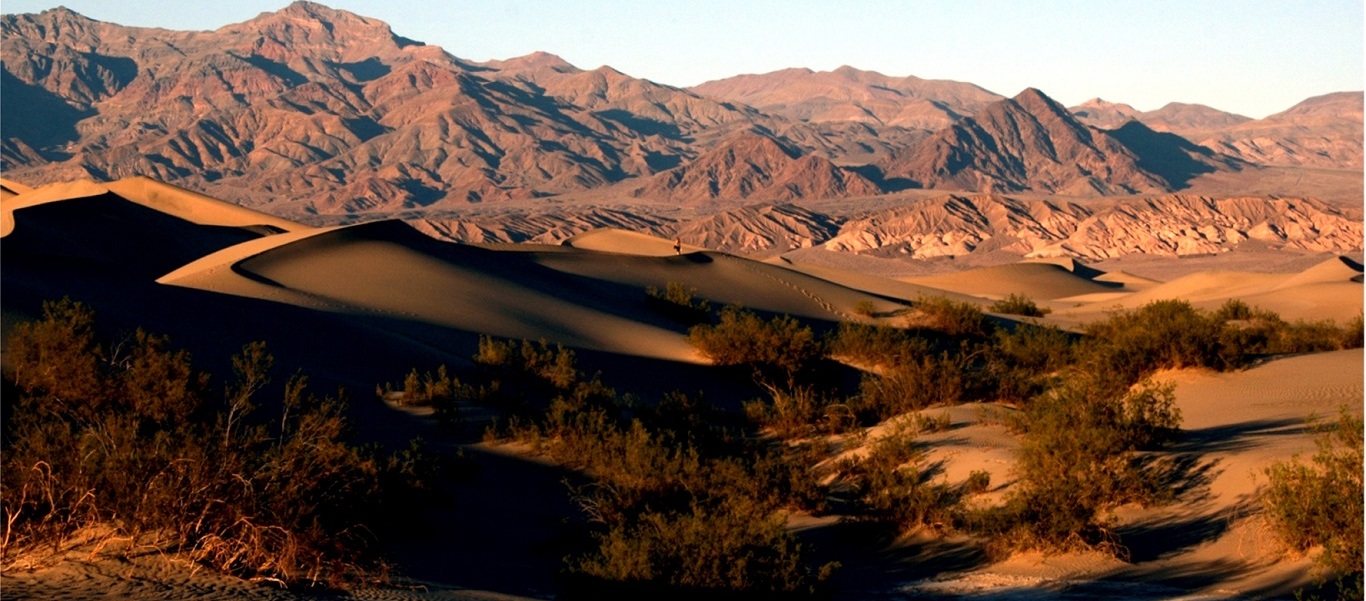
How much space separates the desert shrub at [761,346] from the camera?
28484mm

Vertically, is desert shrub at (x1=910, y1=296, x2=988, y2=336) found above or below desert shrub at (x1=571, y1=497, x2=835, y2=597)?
above

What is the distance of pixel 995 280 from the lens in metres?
68.9

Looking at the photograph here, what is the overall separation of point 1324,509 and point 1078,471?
2.82m

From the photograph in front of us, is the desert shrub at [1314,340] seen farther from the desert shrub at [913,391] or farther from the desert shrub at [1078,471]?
the desert shrub at [1078,471]

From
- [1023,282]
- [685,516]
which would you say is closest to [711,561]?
[685,516]

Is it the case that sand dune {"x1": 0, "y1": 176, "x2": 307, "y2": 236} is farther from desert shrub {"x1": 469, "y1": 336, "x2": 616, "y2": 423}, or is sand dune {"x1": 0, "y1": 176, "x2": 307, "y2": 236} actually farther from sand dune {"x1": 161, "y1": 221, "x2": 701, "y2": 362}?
desert shrub {"x1": 469, "y1": 336, "x2": 616, "y2": 423}

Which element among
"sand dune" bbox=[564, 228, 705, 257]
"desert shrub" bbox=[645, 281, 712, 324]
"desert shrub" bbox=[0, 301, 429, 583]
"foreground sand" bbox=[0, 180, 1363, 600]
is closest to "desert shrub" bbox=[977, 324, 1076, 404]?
"foreground sand" bbox=[0, 180, 1363, 600]

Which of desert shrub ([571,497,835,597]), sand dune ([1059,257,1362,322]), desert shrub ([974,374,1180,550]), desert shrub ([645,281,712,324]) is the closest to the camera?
desert shrub ([571,497,835,597])

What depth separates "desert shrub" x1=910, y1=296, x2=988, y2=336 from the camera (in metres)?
35.2

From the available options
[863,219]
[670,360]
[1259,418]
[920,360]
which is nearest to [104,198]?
[670,360]

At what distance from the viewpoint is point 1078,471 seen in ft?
48.2

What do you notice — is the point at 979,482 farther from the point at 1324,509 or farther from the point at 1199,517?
the point at 1324,509

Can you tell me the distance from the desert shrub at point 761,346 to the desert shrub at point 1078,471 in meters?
11.4

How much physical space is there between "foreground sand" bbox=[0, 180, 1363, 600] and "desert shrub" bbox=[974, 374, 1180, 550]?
0.26 m
